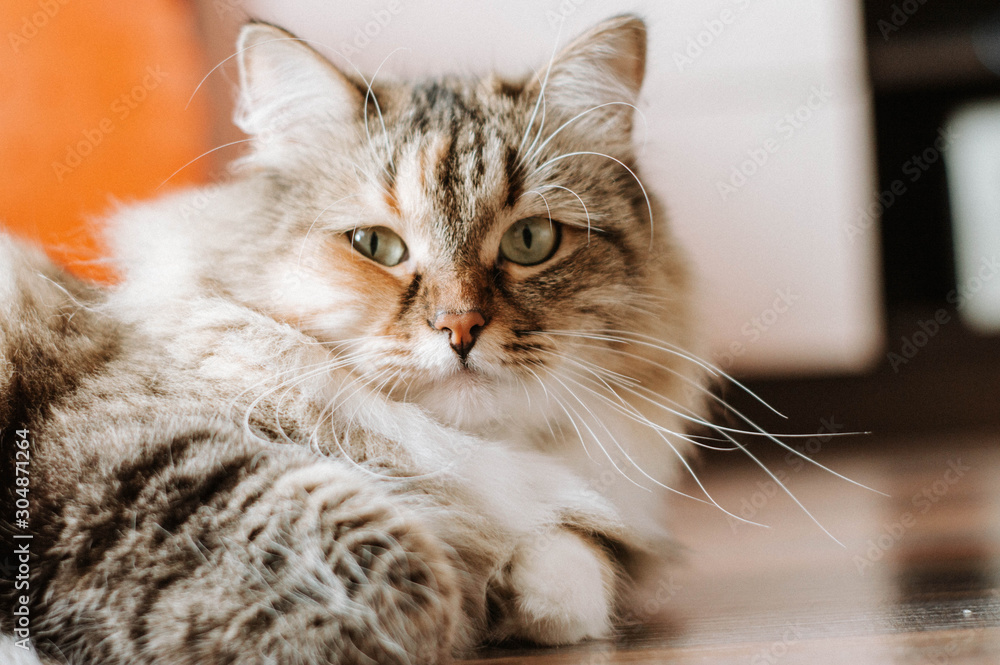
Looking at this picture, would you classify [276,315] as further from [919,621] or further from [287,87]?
[919,621]

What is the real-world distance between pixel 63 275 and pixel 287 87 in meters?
0.46

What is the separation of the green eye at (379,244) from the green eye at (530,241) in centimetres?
15

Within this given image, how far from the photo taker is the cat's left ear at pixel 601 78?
111 centimetres

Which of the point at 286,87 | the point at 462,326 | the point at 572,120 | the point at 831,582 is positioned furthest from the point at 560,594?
the point at 286,87

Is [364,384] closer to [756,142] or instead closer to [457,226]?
[457,226]

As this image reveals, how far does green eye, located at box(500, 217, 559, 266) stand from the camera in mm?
1012

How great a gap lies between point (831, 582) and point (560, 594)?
0.47m

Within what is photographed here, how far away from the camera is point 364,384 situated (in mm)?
947

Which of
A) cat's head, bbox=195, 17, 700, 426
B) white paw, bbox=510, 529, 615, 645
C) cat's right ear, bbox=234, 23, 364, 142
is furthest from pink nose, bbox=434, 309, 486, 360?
cat's right ear, bbox=234, 23, 364, 142

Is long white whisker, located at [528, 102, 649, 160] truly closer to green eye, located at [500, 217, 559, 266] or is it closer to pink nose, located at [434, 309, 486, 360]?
green eye, located at [500, 217, 559, 266]

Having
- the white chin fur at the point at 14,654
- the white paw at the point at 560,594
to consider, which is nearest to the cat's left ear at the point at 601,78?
the white paw at the point at 560,594

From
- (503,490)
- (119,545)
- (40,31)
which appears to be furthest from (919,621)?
(40,31)

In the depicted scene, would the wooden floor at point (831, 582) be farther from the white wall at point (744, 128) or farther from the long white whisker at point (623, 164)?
the long white whisker at point (623, 164)

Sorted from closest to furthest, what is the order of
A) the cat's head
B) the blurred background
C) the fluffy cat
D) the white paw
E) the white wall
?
the fluffy cat → the white paw → the cat's head → the blurred background → the white wall
